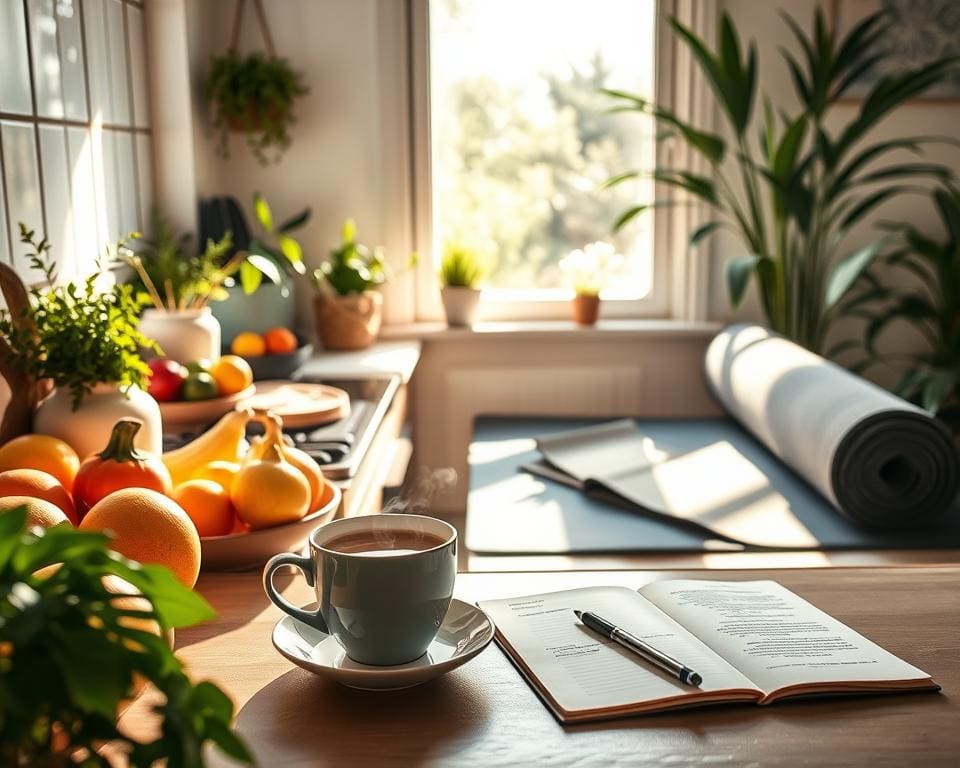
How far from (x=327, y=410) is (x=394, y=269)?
1275 mm

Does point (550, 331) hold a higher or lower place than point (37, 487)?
lower

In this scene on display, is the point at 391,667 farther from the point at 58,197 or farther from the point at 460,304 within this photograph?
the point at 460,304

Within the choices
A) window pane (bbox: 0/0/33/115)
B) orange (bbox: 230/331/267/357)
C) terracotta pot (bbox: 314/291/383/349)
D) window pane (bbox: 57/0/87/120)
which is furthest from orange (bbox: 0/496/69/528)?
terracotta pot (bbox: 314/291/383/349)

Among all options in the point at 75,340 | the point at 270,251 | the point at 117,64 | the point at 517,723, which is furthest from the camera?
the point at 270,251

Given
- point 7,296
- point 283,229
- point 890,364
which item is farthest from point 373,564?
point 890,364

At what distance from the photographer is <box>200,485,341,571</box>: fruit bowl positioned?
41.9 inches

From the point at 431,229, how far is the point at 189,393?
147cm

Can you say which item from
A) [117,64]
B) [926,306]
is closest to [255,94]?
[117,64]

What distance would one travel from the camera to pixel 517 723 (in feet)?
2.45

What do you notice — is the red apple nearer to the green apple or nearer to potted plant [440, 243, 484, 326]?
the green apple

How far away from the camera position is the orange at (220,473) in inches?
45.4

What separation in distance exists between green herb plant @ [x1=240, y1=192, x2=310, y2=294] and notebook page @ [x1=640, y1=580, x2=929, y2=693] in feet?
5.70

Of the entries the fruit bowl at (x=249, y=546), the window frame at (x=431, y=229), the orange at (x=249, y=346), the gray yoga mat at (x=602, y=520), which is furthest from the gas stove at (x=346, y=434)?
the window frame at (x=431, y=229)

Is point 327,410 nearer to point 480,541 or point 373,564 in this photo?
point 480,541
